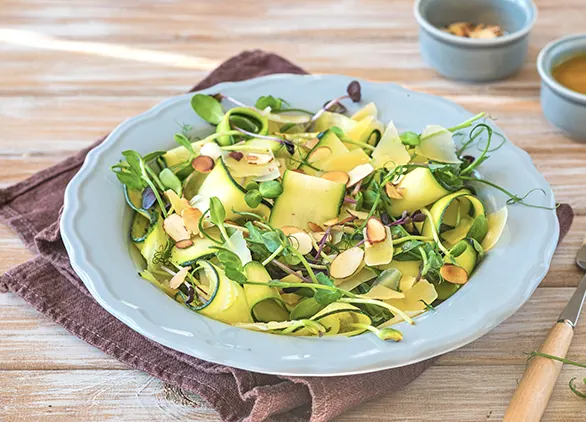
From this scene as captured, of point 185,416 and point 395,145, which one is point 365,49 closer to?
point 395,145

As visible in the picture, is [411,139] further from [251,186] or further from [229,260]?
[229,260]

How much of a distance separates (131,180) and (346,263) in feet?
1.19

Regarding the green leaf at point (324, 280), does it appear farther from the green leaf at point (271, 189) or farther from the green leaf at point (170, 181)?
the green leaf at point (170, 181)

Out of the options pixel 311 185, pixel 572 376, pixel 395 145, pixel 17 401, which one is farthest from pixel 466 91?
pixel 17 401

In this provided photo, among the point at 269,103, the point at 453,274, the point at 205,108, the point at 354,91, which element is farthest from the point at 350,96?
the point at 453,274

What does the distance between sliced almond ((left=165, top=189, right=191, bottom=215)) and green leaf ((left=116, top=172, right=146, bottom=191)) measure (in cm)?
6

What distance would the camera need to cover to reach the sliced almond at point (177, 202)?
3.80ft

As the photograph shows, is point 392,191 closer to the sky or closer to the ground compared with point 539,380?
closer to the sky

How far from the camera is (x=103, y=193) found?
1.21 m

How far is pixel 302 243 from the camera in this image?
1090 mm

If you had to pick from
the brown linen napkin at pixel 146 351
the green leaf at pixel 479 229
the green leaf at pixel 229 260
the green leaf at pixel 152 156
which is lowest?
the brown linen napkin at pixel 146 351

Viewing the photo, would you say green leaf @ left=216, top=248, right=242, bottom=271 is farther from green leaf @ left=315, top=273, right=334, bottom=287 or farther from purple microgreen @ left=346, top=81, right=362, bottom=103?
purple microgreen @ left=346, top=81, right=362, bottom=103

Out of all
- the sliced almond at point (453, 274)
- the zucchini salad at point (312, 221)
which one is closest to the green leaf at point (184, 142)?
the zucchini salad at point (312, 221)

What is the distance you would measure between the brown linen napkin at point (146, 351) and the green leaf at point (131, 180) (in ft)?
0.42
